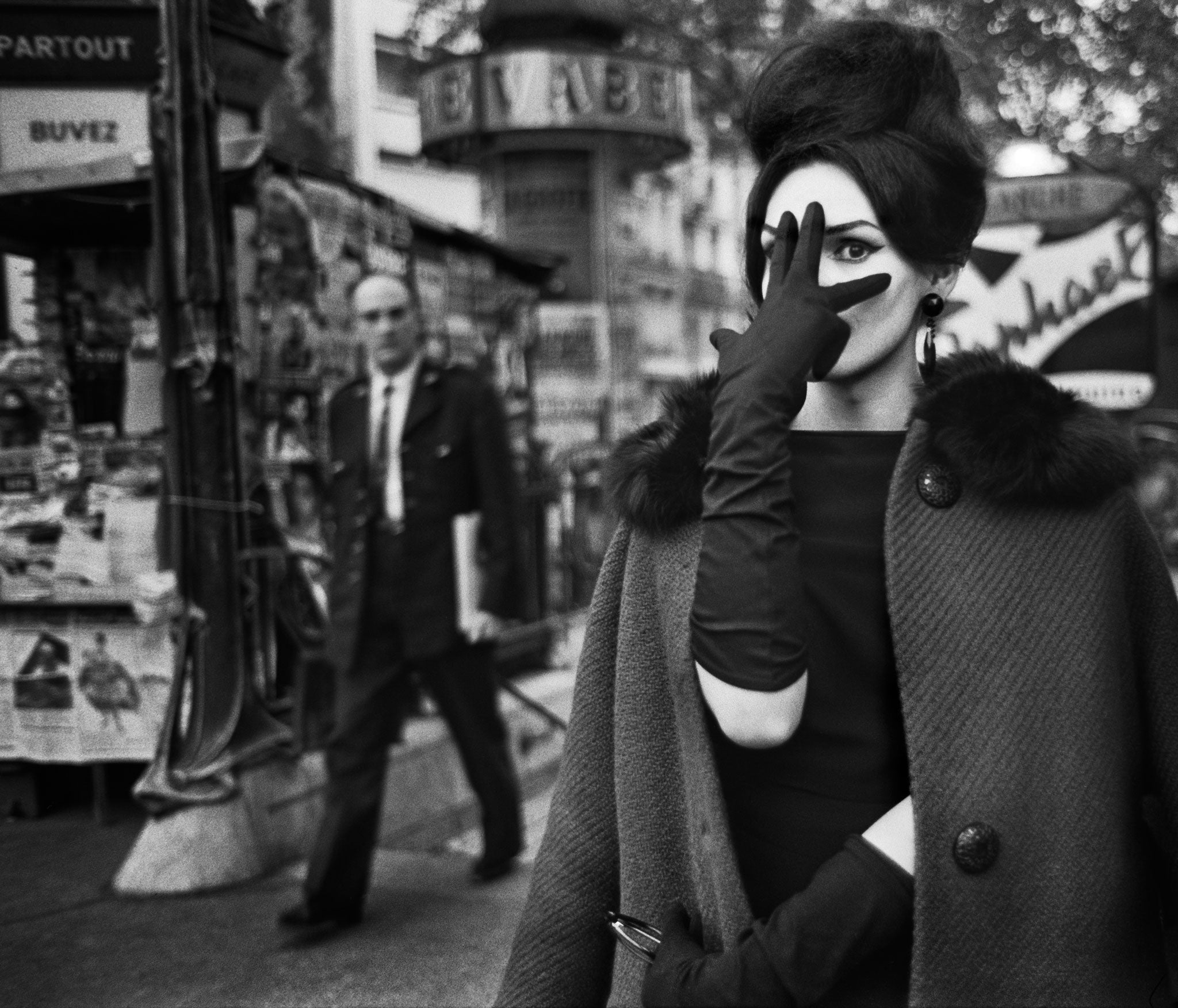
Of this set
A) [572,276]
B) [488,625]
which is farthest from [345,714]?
[572,276]

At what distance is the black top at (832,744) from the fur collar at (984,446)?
117 millimetres

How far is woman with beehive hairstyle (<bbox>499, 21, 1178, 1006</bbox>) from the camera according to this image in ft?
5.34

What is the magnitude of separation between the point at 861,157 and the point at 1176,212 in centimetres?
1127

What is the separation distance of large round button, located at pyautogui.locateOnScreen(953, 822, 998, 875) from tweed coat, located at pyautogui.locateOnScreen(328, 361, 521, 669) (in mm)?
3328

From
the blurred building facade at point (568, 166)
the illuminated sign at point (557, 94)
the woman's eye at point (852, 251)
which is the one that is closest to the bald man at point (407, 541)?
the woman's eye at point (852, 251)

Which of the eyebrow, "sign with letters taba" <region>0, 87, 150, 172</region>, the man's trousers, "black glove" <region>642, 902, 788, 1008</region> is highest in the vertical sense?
"sign with letters taba" <region>0, 87, 150, 172</region>

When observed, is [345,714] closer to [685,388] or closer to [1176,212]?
[685,388]

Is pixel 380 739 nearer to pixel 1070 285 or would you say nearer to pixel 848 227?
pixel 848 227

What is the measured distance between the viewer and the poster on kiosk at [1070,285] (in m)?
8.25

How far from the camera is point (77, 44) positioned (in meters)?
4.84

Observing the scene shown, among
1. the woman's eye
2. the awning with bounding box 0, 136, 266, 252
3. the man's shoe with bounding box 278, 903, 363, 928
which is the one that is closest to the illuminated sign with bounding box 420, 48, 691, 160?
the awning with bounding box 0, 136, 266, 252

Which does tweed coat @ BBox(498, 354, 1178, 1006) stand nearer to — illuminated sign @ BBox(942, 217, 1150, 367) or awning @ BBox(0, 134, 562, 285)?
awning @ BBox(0, 134, 562, 285)

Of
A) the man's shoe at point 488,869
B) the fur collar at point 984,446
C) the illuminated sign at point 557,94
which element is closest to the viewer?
the fur collar at point 984,446

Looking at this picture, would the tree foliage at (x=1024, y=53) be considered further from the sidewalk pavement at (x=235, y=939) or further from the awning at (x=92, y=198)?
the sidewalk pavement at (x=235, y=939)
